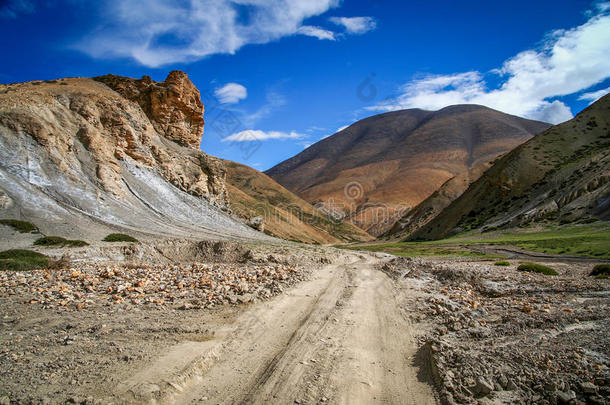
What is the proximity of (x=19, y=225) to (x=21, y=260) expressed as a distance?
26.8 feet

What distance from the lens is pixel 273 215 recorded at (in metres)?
72.9

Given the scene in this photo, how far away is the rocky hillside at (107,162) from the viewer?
22922 millimetres

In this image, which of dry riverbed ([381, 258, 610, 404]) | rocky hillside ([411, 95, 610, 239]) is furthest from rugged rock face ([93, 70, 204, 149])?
rocky hillside ([411, 95, 610, 239])

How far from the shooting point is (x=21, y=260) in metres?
11.9

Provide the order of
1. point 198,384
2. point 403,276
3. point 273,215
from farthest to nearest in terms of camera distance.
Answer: point 273,215
point 403,276
point 198,384

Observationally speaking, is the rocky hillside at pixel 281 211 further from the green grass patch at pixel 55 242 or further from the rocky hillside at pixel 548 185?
the green grass patch at pixel 55 242

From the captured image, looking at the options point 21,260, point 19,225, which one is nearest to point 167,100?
point 19,225

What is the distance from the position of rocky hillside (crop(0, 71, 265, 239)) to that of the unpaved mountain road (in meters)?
17.5

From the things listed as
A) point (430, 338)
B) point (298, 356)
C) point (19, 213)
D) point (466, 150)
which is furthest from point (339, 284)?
point (466, 150)

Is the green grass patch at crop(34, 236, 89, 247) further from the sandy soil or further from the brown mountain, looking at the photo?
the brown mountain

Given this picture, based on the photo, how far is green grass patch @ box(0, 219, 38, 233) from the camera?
1776cm

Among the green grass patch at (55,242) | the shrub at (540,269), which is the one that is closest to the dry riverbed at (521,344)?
the shrub at (540,269)

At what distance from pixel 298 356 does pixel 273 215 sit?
6780cm

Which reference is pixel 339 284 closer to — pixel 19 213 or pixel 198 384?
pixel 198 384
